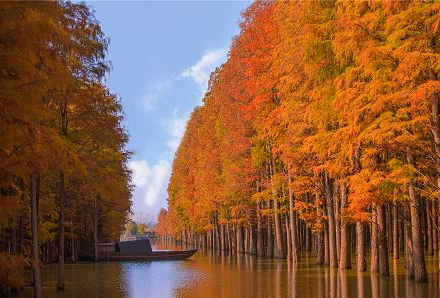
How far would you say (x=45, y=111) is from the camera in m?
11.7

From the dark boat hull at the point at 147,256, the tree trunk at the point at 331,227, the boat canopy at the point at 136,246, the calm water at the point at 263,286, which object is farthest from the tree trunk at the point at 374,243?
the boat canopy at the point at 136,246

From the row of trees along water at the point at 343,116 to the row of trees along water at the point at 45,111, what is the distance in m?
8.76

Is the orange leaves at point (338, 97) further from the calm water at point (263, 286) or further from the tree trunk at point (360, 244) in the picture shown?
the calm water at point (263, 286)

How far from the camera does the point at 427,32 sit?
55.9 feet

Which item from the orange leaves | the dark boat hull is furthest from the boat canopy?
the orange leaves

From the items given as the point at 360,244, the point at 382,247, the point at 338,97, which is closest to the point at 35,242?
the point at 338,97

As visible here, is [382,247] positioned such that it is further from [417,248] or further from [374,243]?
[417,248]

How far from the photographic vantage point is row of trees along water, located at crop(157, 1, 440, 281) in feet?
Result: 56.4

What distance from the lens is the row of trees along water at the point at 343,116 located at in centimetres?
1719

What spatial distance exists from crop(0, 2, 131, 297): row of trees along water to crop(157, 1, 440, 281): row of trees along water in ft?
28.7

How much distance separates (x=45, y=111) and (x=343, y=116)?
12.4 meters

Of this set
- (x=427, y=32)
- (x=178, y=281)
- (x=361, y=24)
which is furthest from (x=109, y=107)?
(x=427, y=32)

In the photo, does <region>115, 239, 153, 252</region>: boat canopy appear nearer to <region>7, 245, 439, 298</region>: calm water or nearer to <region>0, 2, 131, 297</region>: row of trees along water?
<region>0, 2, 131, 297</region>: row of trees along water

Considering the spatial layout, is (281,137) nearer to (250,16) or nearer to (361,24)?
(250,16)
